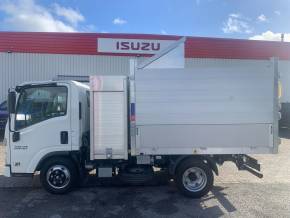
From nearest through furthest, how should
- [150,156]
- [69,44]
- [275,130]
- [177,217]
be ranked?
1. [177,217]
2. [275,130]
3. [150,156]
4. [69,44]

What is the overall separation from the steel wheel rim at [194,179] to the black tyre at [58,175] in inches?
93.7

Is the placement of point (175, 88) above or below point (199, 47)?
below

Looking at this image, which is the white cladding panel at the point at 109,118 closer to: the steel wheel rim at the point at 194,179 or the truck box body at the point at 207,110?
the truck box body at the point at 207,110

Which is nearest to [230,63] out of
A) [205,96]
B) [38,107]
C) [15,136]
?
[205,96]

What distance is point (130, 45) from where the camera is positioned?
1930cm

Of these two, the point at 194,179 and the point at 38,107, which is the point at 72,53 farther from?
the point at 194,179

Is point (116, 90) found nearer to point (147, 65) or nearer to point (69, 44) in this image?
point (147, 65)

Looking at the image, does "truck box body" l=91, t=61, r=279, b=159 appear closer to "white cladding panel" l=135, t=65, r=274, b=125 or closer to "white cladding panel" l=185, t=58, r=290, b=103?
"white cladding panel" l=135, t=65, r=274, b=125

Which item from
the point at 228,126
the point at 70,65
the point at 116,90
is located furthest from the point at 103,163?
the point at 70,65

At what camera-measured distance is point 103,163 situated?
21.6 feet

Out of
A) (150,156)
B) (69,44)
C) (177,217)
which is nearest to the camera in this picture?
(177,217)

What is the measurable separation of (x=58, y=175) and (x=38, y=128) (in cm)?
110

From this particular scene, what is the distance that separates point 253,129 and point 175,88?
1.76 m

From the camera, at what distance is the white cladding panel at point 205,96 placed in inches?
234
